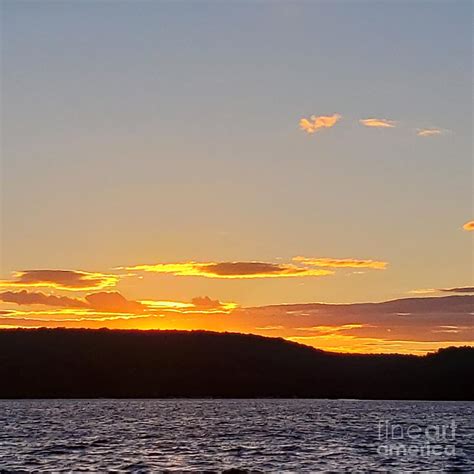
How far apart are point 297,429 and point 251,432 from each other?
998 centimetres

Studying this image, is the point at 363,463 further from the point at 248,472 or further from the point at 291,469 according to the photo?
the point at 248,472

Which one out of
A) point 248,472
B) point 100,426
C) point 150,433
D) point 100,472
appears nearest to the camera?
point 248,472

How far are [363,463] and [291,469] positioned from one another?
8.11m

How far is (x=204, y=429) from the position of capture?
421 ft

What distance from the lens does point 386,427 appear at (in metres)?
140

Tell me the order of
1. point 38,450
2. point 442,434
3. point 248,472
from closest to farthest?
1. point 248,472
2. point 38,450
3. point 442,434

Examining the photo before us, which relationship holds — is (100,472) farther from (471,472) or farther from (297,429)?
(297,429)

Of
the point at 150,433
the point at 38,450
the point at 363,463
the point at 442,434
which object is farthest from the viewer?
the point at 442,434

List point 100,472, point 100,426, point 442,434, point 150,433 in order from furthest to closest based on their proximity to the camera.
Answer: point 100,426 < point 442,434 < point 150,433 < point 100,472

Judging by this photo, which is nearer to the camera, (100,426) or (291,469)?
(291,469)

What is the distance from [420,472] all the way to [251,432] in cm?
5213

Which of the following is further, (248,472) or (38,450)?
(38,450)

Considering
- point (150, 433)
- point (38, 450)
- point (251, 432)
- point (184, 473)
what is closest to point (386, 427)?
point (251, 432)

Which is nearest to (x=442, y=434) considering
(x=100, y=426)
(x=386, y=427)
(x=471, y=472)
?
(x=386, y=427)
